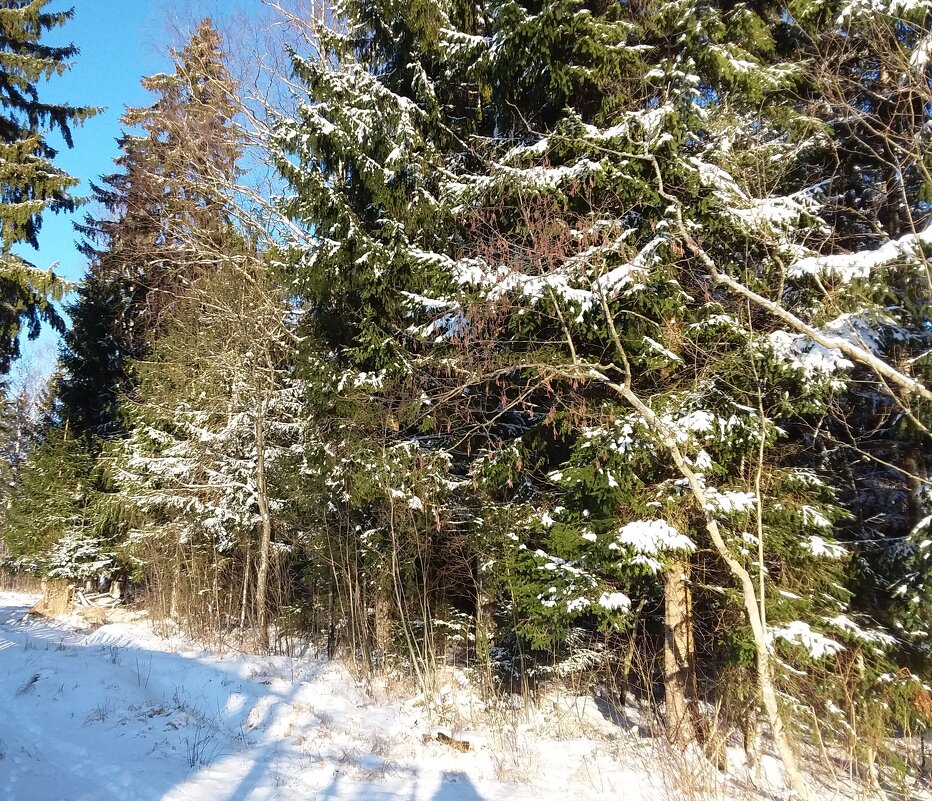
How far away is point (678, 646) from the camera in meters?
6.88

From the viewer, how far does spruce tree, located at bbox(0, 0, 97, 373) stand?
40.8 ft

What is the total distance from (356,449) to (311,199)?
3.41 m

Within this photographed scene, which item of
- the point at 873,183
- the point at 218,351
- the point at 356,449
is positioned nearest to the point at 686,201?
the point at 873,183

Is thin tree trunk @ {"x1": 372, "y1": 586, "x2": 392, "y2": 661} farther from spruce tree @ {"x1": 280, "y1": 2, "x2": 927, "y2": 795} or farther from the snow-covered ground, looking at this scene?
spruce tree @ {"x1": 280, "y1": 2, "x2": 927, "y2": 795}

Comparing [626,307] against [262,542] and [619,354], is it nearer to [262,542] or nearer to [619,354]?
[619,354]

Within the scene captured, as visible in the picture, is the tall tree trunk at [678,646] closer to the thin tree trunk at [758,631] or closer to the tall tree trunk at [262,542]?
the thin tree trunk at [758,631]

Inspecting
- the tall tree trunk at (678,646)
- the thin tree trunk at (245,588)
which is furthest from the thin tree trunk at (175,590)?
the tall tree trunk at (678,646)

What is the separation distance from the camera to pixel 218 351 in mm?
11594

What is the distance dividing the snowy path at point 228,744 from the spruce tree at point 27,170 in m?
7.81

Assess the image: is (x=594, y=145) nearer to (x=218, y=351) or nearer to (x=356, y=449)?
(x=356, y=449)

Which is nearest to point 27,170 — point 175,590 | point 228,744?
point 175,590

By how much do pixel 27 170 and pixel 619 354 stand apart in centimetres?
1331

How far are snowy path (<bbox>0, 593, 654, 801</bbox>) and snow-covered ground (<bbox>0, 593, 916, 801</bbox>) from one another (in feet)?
0.06

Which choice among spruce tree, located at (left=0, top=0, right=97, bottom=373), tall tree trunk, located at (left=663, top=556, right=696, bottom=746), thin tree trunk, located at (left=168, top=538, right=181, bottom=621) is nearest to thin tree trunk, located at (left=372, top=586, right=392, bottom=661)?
tall tree trunk, located at (left=663, top=556, right=696, bottom=746)
